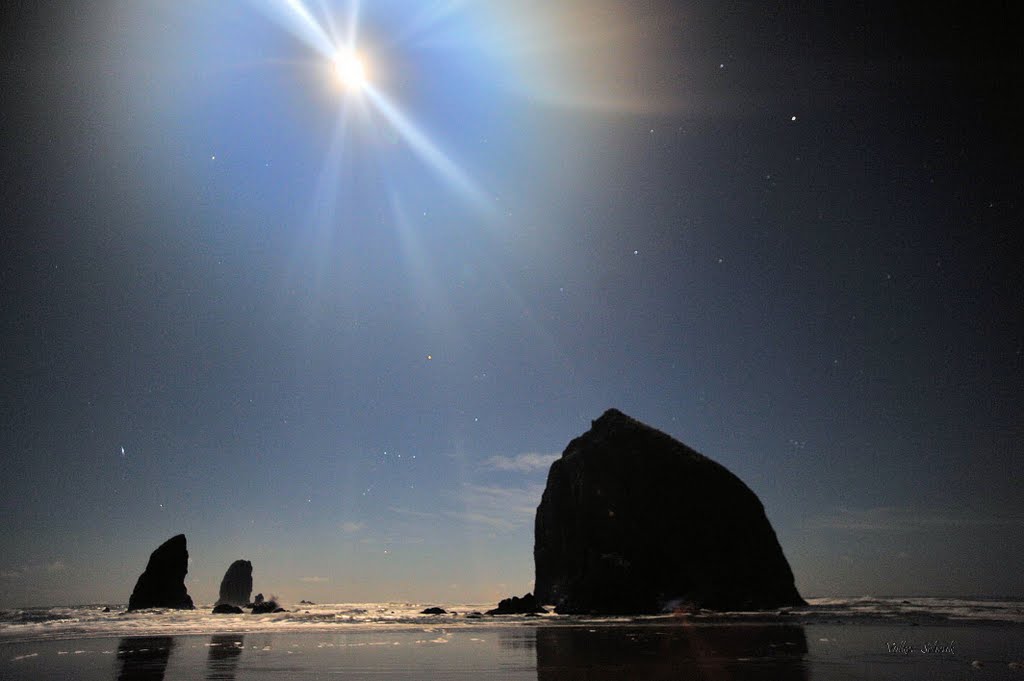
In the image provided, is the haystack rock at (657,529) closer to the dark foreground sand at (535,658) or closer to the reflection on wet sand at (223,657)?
the dark foreground sand at (535,658)

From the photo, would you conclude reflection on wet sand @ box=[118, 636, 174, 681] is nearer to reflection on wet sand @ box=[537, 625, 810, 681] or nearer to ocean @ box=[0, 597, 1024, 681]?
ocean @ box=[0, 597, 1024, 681]

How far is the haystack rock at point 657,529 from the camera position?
57344 millimetres

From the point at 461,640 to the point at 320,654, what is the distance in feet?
19.9

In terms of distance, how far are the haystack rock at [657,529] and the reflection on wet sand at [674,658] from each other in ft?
102

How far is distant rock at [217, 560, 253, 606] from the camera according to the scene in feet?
384

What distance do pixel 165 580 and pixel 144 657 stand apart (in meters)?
72.7

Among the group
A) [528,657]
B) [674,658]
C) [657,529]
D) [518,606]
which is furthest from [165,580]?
[674,658]

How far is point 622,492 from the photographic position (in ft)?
231

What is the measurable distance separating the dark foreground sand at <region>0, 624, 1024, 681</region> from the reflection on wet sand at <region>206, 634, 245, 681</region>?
0.10ft

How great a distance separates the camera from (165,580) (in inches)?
2830

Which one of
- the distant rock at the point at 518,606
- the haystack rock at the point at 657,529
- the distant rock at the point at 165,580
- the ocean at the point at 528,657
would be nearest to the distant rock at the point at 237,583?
the distant rock at the point at 165,580

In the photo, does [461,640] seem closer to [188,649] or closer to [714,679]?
[188,649]

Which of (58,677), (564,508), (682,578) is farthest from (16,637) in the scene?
(564,508)

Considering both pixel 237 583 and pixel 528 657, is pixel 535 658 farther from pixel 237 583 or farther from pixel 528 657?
Answer: pixel 237 583
